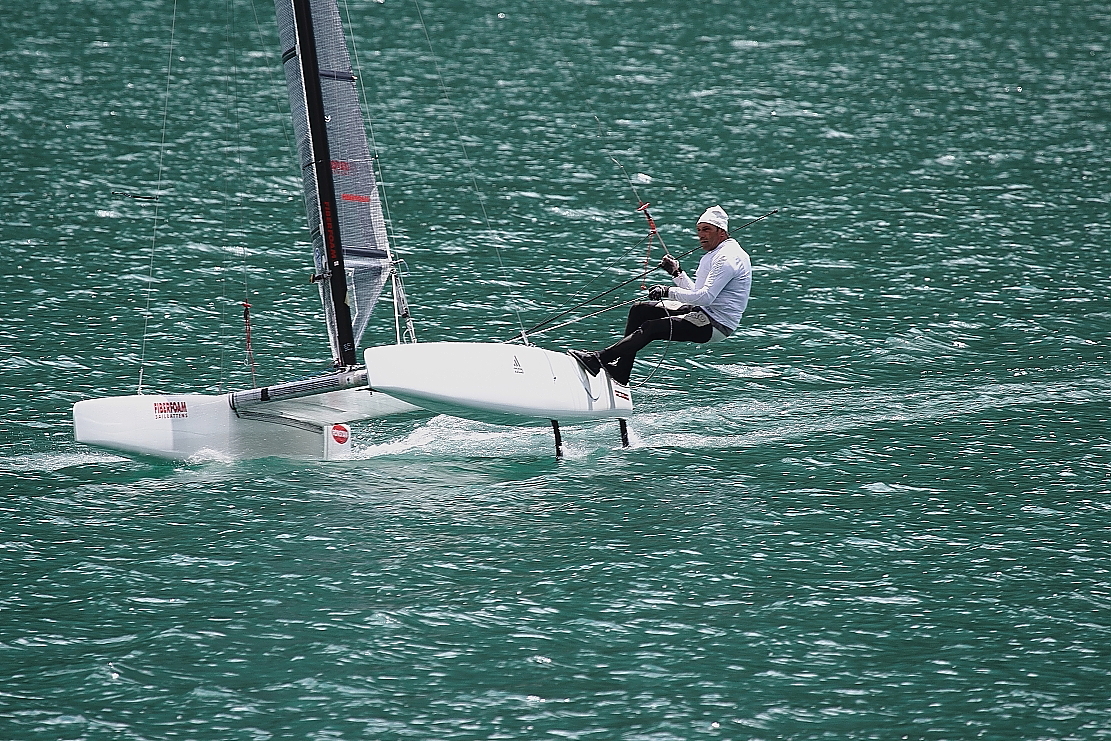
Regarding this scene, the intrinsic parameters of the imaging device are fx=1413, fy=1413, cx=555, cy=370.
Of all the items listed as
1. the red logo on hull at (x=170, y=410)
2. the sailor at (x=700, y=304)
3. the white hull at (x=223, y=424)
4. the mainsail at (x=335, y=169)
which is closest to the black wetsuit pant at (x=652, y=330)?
the sailor at (x=700, y=304)

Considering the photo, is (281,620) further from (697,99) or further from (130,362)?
(697,99)

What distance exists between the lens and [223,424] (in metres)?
14.8

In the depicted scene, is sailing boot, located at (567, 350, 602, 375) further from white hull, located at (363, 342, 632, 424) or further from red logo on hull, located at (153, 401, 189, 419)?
red logo on hull, located at (153, 401, 189, 419)

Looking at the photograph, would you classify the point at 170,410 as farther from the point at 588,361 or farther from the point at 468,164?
the point at 468,164

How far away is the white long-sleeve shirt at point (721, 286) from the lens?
1456cm

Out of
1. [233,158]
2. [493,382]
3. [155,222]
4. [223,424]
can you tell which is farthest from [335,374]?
[233,158]

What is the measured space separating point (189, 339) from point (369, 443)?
4.31 meters

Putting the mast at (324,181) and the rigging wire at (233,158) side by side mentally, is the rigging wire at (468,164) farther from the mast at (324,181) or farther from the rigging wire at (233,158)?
the rigging wire at (233,158)

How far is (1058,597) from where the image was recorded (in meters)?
12.2

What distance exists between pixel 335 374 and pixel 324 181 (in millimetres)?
2011

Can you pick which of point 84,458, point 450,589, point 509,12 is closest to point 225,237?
point 84,458

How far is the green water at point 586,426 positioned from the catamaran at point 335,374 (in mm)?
440

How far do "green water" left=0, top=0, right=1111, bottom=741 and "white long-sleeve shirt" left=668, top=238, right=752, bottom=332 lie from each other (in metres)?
1.66

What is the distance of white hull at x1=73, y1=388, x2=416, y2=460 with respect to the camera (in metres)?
14.5
